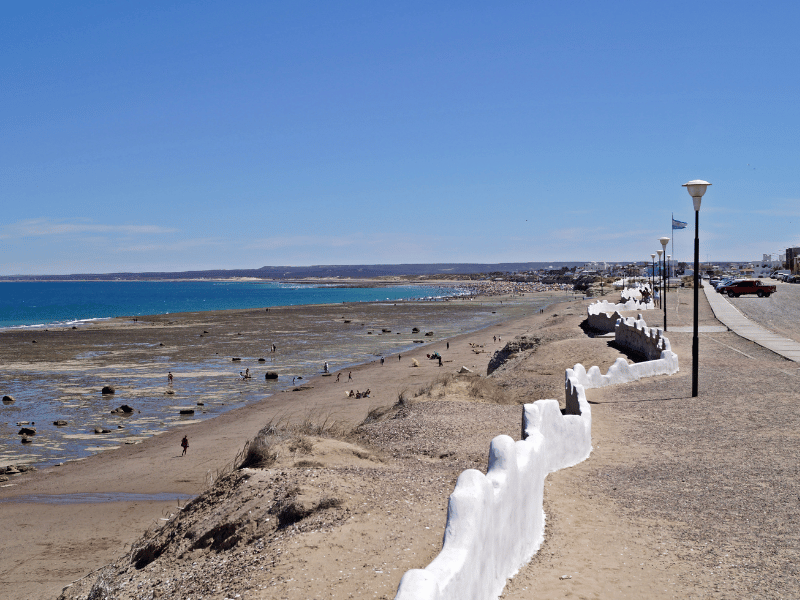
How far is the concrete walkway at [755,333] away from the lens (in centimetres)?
2259

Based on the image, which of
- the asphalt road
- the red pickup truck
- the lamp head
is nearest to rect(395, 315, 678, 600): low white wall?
the lamp head

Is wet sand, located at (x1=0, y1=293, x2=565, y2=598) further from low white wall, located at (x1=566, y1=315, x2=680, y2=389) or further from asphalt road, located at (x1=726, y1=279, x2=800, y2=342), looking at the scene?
asphalt road, located at (x1=726, y1=279, x2=800, y2=342)

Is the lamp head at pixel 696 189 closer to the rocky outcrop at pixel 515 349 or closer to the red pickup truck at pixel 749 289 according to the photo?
the rocky outcrop at pixel 515 349

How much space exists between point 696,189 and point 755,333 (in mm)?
15450

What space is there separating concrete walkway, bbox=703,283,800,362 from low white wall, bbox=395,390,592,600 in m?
16.5

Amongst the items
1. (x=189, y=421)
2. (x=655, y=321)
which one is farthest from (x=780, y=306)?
(x=189, y=421)

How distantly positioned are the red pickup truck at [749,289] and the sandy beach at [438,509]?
3878cm

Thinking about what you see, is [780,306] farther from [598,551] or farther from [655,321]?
[598,551]

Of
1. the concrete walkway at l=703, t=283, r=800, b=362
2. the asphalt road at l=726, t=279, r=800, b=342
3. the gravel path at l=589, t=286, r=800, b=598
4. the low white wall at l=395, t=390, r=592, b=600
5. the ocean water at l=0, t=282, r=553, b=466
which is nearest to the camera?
the low white wall at l=395, t=390, r=592, b=600

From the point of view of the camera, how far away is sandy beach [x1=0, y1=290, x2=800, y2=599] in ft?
21.4

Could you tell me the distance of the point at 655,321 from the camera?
116 ft

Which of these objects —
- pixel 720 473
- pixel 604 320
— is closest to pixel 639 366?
pixel 720 473

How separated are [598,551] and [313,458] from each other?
16.1 feet

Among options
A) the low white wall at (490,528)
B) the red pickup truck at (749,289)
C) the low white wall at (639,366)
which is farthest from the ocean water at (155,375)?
the red pickup truck at (749,289)
